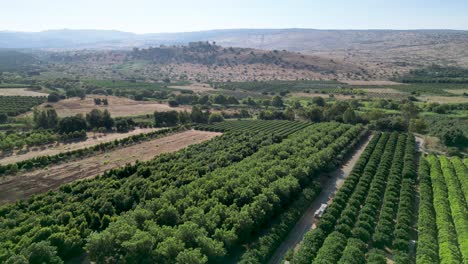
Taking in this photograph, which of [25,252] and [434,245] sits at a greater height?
[25,252]

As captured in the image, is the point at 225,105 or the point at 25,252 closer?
the point at 25,252

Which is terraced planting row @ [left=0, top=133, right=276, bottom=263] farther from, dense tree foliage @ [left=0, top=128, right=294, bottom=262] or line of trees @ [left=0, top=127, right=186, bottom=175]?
line of trees @ [left=0, top=127, right=186, bottom=175]

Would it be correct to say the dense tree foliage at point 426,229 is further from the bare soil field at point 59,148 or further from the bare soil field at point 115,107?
the bare soil field at point 115,107

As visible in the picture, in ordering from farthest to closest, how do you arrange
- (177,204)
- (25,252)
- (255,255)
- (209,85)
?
(209,85), (177,204), (255,255), (25,252)

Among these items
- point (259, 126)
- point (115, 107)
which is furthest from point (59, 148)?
point (115, 107)

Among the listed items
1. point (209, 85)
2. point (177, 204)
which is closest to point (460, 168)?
point (177, 204)

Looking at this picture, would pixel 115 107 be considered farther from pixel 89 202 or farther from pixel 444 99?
pixel 444 99

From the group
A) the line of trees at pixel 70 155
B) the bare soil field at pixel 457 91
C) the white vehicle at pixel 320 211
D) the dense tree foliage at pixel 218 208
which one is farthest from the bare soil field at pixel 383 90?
the white vehicle at pixel 320 211

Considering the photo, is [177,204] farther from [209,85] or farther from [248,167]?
[209,85]
